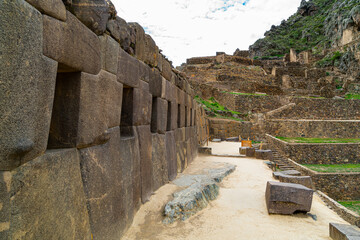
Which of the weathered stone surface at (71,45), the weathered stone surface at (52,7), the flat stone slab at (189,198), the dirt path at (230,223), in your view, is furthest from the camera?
the flat stone slab at (189,198)

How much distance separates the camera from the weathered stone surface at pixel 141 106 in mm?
3734

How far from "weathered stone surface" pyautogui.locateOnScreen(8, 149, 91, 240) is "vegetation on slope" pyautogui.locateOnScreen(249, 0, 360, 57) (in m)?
47.4

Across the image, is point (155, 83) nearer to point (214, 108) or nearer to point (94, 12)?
point (94, 12)

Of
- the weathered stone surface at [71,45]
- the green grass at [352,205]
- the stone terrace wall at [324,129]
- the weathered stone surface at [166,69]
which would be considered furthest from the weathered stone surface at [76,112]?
the stone terrace wall at [324,129]

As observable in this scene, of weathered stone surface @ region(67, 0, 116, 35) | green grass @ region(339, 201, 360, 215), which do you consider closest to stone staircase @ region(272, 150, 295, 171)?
green grass @ region(339, 201, 360, 215)

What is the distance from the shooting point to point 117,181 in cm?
285

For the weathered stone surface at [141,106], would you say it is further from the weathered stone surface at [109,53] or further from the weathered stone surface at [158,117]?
the weathered stone surface at [109,53]

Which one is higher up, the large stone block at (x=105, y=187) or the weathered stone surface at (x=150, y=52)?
the weathered stone surface at (x=150, y=52)

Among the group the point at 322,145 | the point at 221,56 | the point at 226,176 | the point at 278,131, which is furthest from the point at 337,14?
the point at 226,176

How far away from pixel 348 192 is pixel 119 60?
14.1m

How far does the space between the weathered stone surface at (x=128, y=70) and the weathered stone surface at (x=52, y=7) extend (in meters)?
1.20

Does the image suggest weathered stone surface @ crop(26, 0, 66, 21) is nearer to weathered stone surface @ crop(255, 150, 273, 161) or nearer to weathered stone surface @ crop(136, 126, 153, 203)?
weathered stone surface @ crop(136, 126, 153, 203)

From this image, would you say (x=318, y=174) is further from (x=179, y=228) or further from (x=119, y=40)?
(x=119, y=40)

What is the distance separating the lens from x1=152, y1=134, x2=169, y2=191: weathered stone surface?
449 cm
